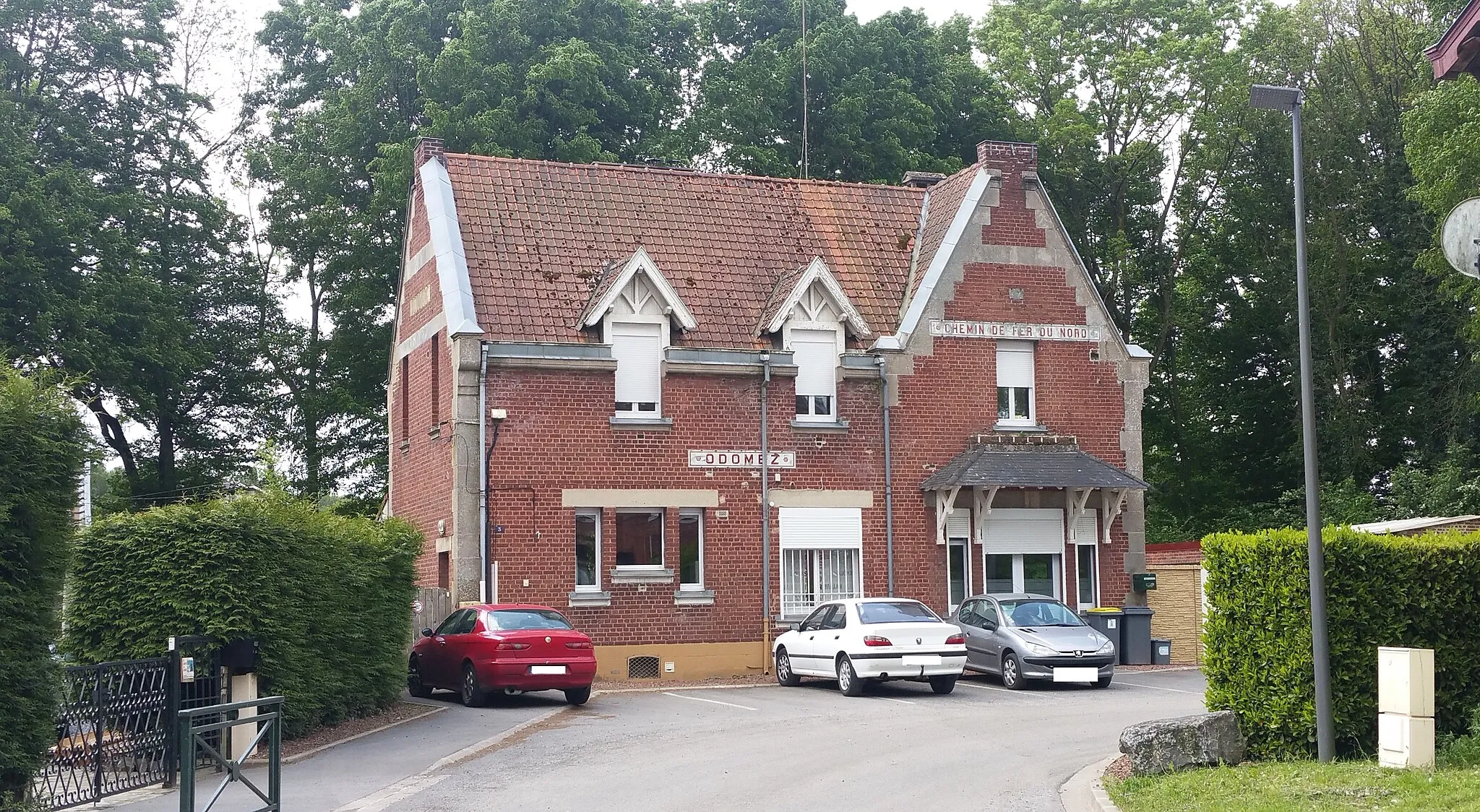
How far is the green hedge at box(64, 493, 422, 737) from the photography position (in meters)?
16.0

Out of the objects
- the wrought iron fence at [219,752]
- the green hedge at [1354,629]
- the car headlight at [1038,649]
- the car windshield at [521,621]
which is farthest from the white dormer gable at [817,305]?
the wrought iron fence at [219,752]

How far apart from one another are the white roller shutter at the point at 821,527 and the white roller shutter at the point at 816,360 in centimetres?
219

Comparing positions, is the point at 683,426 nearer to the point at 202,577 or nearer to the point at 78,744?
the point at 202,577

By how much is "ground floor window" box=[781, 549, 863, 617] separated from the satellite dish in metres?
18.7

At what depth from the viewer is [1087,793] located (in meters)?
13.5

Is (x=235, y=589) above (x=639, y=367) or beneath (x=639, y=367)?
beneath

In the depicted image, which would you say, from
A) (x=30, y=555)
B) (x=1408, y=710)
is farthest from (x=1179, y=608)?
(x=30, y=555)

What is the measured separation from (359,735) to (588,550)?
961cm

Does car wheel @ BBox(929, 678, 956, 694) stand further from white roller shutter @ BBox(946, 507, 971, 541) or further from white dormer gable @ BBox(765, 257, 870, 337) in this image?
white dormer gable @ BBox(765, 257, 870, 337)

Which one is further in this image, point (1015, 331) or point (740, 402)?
point (1015, 331)

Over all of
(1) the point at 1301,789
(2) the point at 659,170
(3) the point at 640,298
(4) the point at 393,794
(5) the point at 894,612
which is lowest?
(4) the point at 393,794

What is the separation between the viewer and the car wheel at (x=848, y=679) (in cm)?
2356

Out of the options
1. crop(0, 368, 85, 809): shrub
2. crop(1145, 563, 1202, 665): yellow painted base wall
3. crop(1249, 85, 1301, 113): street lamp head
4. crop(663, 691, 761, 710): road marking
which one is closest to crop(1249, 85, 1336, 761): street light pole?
crop(1249, 85, 1301, 113): street lamp head

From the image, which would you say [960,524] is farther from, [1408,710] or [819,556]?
[1408,710]
